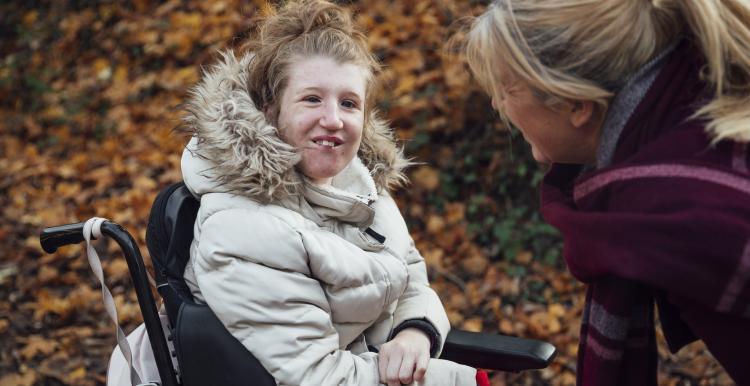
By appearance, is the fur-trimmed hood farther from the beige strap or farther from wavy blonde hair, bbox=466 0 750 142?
wavy blonde hair, bbox=466 0 750 142

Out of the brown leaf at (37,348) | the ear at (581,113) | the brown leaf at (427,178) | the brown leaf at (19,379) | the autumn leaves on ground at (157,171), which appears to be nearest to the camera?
the ear at (581,113)

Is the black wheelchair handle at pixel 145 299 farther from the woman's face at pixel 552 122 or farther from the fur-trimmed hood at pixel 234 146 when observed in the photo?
the woman's face at pixel 552 122

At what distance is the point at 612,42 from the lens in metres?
1.62

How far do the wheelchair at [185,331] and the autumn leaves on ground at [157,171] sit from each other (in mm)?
1239

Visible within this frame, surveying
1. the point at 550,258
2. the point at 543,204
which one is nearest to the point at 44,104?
the point at 550,258

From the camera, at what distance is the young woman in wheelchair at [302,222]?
6.17 feet

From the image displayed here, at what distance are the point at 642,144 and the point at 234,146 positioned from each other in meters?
0.98

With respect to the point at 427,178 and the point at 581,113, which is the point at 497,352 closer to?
the point at 581,113

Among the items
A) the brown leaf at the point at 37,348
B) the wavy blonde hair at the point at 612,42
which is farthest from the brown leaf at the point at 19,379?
the wavy blonde hair at the point at 612,42

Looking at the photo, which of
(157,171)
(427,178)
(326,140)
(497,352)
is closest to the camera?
(326,140)

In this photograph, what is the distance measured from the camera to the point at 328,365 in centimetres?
191

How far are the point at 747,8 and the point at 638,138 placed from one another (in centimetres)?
34

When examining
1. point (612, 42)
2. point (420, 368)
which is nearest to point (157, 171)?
point (420, 368)

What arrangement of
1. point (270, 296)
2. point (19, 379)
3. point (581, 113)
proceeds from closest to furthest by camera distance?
1. point (581, 113)
2. point (270, 296)
3. point (19, 379)
